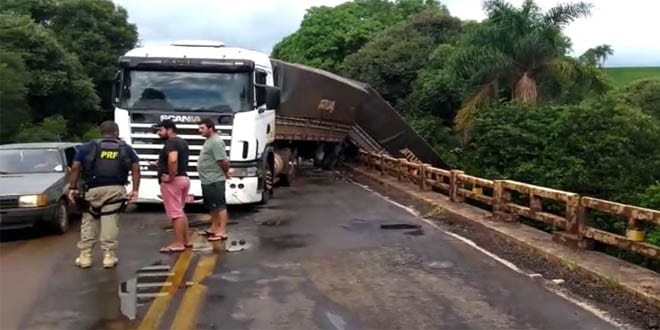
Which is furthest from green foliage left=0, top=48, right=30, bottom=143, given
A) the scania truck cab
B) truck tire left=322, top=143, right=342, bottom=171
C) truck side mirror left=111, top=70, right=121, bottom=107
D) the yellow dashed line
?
the yellow dashed line

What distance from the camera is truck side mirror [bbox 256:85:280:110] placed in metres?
14.5

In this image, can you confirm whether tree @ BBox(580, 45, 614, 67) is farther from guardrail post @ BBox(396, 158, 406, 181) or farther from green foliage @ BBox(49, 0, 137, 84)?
green foliage @ BBox(49, 0, 137, 84)

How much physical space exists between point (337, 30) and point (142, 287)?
54544 mm

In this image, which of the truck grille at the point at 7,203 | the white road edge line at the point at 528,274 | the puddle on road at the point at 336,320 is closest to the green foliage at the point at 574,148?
the white road edge line at the point at 528,274

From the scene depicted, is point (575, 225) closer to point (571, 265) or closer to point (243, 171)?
point (571, 265)

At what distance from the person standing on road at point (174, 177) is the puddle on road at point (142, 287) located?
87cm

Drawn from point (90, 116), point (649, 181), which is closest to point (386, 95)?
point (90, 116)

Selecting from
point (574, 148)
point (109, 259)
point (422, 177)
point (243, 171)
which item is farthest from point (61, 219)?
point (574, 148)

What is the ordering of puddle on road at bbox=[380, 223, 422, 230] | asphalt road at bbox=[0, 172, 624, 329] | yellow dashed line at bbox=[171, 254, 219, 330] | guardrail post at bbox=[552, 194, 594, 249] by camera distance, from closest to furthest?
yellow dashed line at bbox=[171, 254, 219, 330] → asphalt road at bbox=[0, 172, 624, 329] → guardrail post at bbox=[552, 194, 594, 249] → puddle on road at bbox=[380, 223, 422, 230]

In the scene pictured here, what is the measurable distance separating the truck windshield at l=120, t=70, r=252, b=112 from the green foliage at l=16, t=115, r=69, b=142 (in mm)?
16387

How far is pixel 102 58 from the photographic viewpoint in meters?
47.3

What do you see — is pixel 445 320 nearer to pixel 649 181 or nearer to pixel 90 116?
pixel 649 181

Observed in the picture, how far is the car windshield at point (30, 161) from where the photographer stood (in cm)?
1229

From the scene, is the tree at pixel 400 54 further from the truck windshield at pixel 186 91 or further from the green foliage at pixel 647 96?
the truck windshield at pixel 186 91
